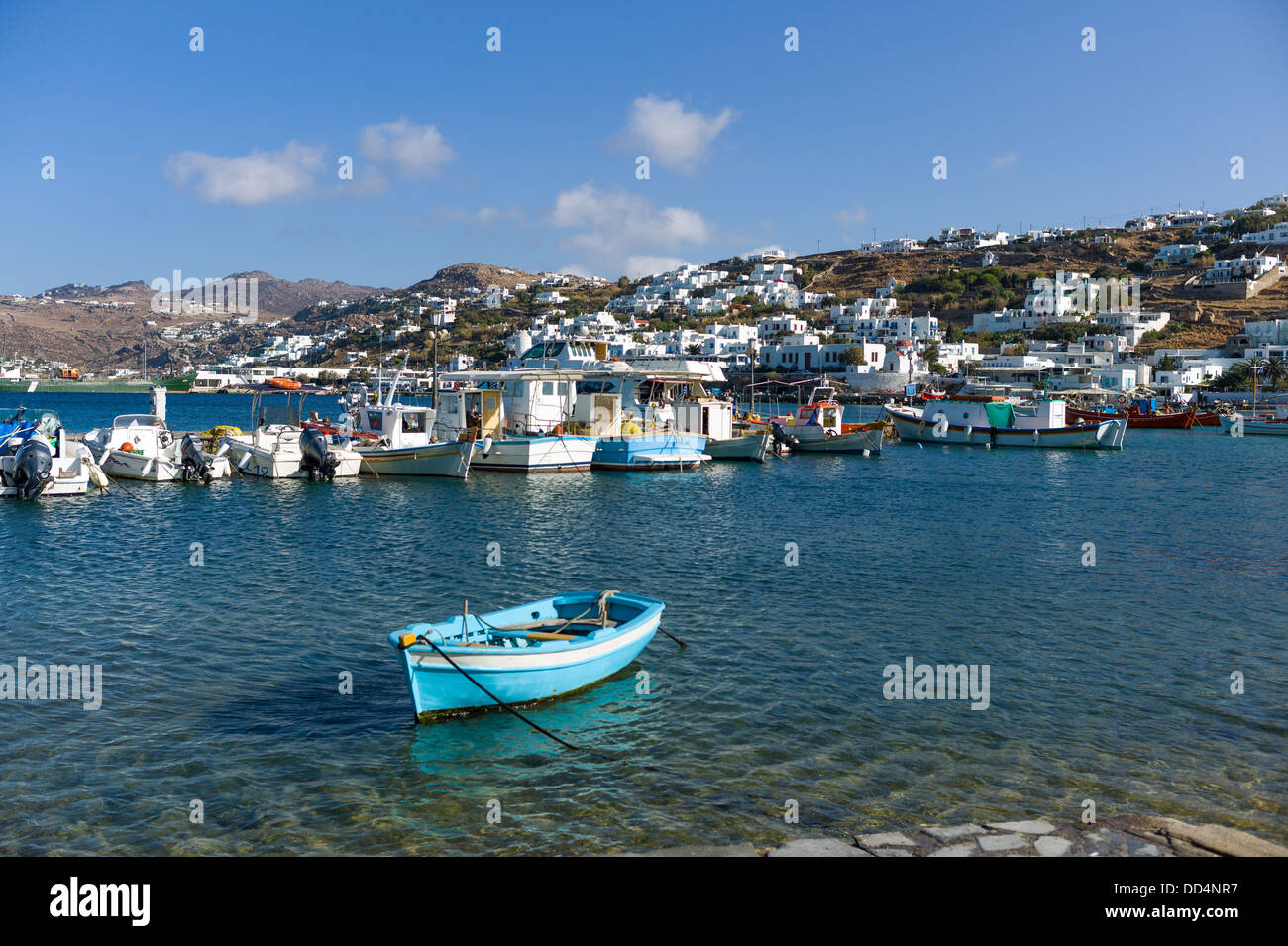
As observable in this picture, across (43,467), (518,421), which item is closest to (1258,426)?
(518,421)

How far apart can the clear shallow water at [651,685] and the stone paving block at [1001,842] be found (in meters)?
0.85

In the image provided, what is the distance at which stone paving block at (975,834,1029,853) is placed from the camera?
25.0 feet

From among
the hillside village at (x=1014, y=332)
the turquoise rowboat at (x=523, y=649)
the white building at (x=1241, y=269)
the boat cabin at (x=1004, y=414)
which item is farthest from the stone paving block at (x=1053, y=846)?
the white building at (x=1241, y=269)

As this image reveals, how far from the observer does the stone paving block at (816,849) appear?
7301 millimetres

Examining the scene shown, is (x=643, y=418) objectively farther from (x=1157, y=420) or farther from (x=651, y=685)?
(x=1157, y=420)

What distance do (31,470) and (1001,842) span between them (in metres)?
32.0

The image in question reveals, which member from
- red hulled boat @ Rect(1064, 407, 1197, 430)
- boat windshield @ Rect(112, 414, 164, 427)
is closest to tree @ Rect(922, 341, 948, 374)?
red hulled boat @ Rect(1064, 407, 1197, 430)

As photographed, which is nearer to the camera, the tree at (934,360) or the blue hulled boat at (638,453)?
the blue hulled boat at (638,453)

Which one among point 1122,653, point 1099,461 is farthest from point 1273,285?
point 1122,653

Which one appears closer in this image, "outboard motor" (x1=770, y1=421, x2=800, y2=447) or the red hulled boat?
"outboard motor" (x1=770, y1=421, x2=800, y2=447)

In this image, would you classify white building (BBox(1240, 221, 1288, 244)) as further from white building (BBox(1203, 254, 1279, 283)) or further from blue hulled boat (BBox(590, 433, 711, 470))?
blue hulled boat (BBox(590, 433, 711, 470))

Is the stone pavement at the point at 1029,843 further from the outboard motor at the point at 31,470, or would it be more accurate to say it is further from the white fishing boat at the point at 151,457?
the white fishing boat at the point at 151,457
